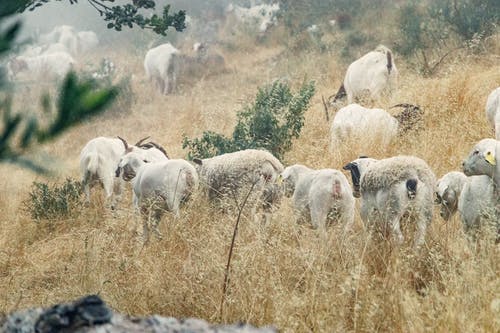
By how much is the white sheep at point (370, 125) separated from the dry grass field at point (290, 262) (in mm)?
167

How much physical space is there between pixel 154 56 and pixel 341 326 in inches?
659

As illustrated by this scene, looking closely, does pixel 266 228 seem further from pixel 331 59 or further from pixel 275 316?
pixel 331 59

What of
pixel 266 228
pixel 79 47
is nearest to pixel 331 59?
pixel 266 228

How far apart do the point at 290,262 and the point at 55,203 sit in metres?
4.52

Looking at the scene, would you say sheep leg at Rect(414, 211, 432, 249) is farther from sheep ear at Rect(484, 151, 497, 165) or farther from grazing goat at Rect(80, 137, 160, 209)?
grazing goat at Rect(80, 137, 160, 209)

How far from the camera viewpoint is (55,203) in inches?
331

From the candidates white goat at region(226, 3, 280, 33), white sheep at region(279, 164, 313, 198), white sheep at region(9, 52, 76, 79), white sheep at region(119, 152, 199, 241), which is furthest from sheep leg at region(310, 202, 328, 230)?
→ white sheep at region(9, 52, 76, 79)

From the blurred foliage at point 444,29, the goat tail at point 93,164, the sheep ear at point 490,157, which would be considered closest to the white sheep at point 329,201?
the sheep ear at point 490,157

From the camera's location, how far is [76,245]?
7.02 meters

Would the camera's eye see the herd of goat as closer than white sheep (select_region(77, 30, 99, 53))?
Yes

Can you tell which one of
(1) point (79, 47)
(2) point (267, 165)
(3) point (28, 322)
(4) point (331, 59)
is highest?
(1) point (79, 47)

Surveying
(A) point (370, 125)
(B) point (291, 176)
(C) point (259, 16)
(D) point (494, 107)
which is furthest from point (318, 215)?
(C) point (259, 16)

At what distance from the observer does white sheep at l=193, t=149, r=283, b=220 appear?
673 centimetres

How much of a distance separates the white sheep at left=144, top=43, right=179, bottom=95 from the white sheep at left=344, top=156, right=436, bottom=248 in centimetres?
1373
